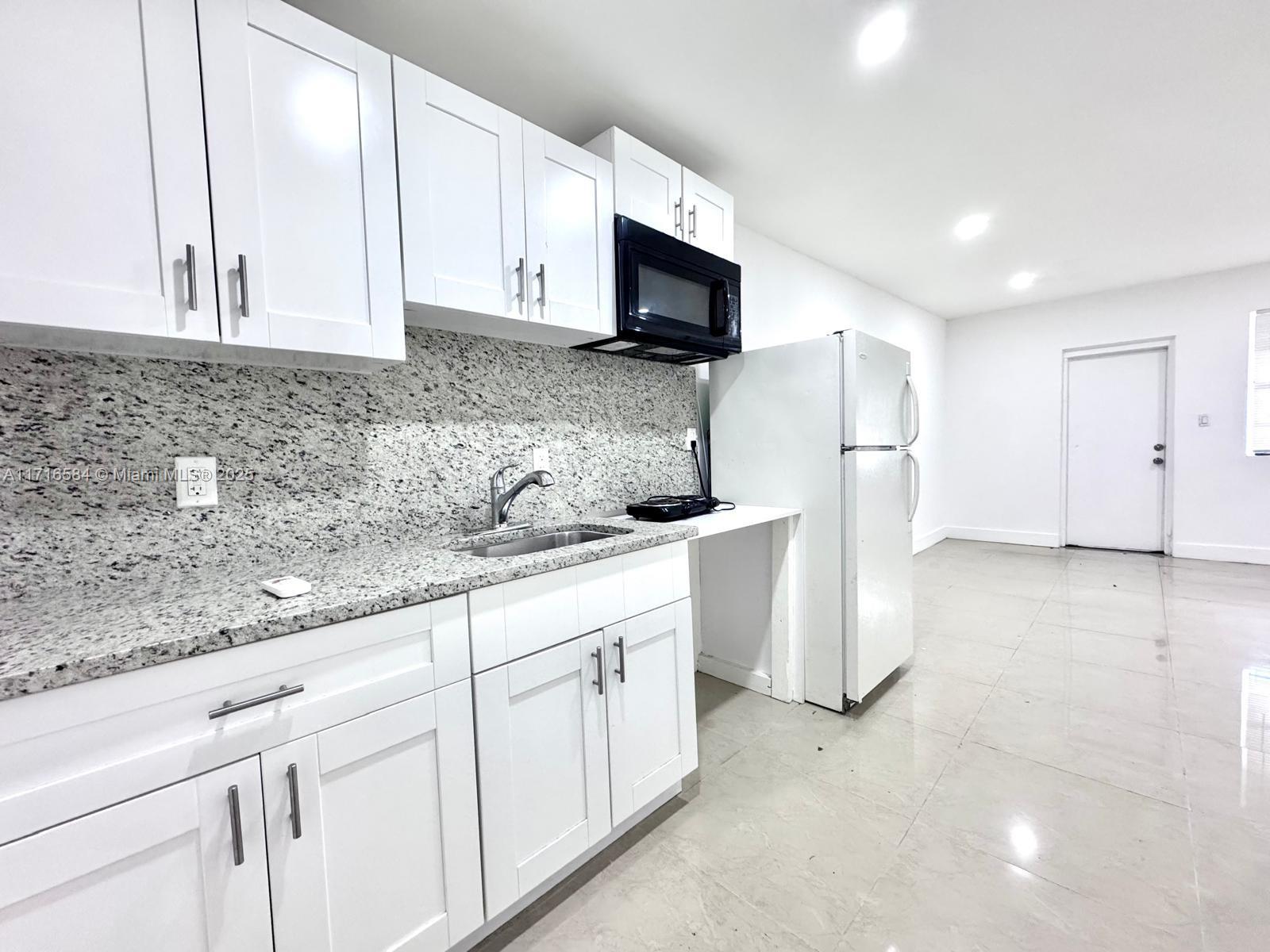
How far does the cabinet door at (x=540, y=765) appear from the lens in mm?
1226

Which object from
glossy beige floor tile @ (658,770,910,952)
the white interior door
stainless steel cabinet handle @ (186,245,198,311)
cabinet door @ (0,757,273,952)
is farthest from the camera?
the white interior door

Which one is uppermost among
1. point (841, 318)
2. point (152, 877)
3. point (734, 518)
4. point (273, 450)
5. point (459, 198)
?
point (841, 318)

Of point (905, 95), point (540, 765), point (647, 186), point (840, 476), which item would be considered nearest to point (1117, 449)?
point (840, 476)

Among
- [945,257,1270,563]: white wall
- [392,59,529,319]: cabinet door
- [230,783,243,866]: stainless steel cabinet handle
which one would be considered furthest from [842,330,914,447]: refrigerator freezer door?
[945,257,1270,563]: white wall

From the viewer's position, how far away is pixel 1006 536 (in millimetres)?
5652

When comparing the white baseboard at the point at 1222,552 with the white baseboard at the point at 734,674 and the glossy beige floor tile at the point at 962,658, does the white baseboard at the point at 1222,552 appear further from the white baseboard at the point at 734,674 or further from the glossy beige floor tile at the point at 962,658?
the white baseboard at the point at 734,674

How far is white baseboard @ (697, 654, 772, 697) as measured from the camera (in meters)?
Result: 2.56

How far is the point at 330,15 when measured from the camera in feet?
4.99

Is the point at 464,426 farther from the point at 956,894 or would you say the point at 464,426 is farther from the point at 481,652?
the point at 956,894

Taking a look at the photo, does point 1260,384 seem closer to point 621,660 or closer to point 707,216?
point 707,216

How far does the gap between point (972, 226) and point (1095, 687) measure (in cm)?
274

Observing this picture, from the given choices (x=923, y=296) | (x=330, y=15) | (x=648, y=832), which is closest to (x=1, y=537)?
(x=330, y=15)

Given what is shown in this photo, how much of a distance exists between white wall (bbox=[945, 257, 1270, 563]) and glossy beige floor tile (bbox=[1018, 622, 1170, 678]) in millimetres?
2724

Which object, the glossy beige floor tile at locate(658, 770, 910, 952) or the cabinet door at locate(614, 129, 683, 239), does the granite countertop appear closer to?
the glossy beige floor tile at locate(658, 770, 910, 952)
